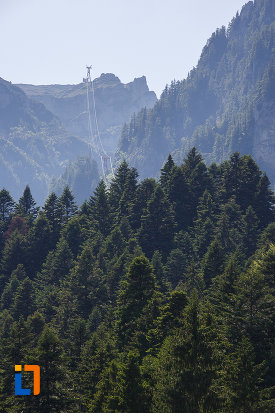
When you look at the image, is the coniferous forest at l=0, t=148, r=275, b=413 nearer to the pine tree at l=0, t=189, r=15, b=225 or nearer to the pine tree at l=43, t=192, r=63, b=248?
the pine tree at l=43, t=192, r=63, b=248

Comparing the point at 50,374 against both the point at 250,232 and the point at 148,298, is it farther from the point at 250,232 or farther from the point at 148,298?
the point at 250,232

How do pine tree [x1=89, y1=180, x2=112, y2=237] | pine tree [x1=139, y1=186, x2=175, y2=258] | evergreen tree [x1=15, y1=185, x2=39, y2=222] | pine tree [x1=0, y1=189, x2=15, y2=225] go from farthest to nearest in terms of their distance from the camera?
evergreen tree [x1=15, y1=185, x2=39, y2=222] → pine tree [x1=0, y1=189, x2=15, y2=225] → pine tree [x1=89, y1=180, x2=112, y2=237] → pine tree [x1=139, y1=186, x2=175, y2=258]

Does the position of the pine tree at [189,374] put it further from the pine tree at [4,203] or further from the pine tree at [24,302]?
the pine tree at [4,203]

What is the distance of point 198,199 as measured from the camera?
10544cm

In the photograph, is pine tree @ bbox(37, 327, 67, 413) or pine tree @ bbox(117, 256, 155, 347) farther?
pine tree @ bbox(117, 256, 155, 347)

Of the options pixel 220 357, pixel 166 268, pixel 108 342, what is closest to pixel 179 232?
pixel 166 268

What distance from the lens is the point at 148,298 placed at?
168 feet

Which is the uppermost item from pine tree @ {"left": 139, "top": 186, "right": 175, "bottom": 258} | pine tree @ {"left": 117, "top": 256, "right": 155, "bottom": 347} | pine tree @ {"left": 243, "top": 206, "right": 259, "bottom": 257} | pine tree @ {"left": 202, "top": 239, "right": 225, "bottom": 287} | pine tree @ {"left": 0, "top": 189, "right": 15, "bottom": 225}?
pine tree @ {"left": 0, "top": 189, "right": 15, "bottom": 225}

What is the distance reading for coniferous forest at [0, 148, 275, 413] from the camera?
30719 mm

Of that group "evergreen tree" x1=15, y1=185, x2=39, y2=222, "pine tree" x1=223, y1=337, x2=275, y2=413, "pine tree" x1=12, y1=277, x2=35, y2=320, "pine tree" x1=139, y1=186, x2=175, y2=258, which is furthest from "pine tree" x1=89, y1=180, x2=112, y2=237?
"pine tree" x1=223, y1=337, x2=275, y2=413

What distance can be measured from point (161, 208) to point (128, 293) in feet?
146

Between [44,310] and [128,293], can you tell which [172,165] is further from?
[128,293]

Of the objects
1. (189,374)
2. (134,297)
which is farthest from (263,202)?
(189,374)

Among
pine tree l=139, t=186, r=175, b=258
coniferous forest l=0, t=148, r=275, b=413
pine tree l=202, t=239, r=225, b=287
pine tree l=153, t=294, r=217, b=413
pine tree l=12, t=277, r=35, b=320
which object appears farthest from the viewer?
pine tree l=139, t=186, r=175, b=258
